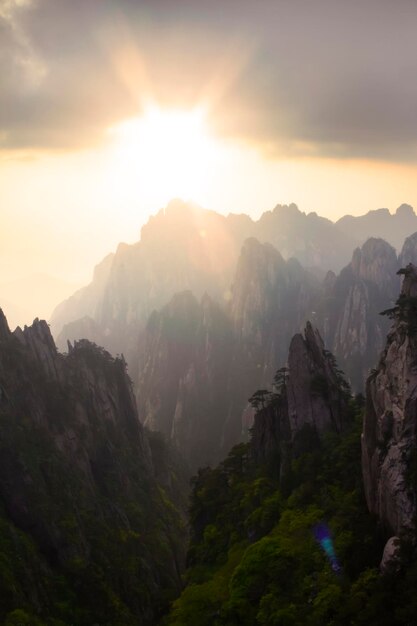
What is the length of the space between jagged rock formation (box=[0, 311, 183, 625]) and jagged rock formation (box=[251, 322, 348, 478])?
759 inches

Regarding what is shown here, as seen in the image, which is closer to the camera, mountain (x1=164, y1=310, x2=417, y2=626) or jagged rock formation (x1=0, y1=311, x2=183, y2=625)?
mountain (x1=164, y1=310, x2=417, y2=626)

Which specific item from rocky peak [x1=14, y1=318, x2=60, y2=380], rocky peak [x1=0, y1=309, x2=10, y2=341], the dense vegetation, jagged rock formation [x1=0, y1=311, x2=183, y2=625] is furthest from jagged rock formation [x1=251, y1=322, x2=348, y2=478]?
rocky peak [x1=0, y1=309, x2=10, y2=341]

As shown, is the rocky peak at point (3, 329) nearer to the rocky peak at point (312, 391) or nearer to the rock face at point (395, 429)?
the rocky peak at point (312, 391)

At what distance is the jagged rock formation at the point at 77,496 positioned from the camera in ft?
204

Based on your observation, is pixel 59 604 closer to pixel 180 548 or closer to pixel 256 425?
pixel 256 425

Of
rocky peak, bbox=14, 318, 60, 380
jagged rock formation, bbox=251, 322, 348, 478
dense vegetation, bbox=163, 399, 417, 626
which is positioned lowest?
dense vegetation, bbox=163, 399, 417, 626

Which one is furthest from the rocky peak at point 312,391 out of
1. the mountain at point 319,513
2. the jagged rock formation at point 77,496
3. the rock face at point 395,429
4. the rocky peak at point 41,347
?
the rocky peak at point 41,347

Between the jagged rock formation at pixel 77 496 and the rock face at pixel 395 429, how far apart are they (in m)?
33.1

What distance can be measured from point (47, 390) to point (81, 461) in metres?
12.2

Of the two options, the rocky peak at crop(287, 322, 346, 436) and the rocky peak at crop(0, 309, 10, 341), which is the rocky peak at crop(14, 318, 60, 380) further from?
the rocky peak at crop(287, 322, 346, 436)

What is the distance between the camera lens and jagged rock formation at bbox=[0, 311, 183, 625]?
204ft

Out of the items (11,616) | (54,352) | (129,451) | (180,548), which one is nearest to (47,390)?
(54,352)

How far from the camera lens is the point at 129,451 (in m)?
105

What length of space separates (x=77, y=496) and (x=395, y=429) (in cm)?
5146
